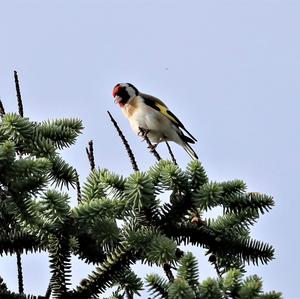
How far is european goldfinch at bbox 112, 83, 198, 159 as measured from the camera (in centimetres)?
702

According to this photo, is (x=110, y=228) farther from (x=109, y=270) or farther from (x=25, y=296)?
(x=25, y=296)

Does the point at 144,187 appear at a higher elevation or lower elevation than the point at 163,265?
higher

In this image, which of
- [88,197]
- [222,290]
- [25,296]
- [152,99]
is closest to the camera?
[222,290]

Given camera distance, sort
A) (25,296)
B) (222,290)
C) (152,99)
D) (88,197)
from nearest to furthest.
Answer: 1. (222,290)
2. (25,296)
3. (88,197)
4. (152,99)

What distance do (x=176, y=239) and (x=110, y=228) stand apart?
1.01ft

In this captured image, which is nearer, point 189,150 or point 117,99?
point 189,150

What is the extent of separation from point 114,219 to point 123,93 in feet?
16.7

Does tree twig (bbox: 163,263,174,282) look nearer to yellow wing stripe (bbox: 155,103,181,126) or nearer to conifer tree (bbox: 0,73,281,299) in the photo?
conifer tree (bbox: 0,73,281,299)

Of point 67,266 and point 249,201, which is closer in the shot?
point 67,266

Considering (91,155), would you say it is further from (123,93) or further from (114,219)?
(123,93)

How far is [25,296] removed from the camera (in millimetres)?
2418

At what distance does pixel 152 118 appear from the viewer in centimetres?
704

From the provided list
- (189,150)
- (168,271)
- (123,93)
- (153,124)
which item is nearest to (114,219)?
(168,271)

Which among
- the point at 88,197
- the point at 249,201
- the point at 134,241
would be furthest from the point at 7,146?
the point at 249,201
